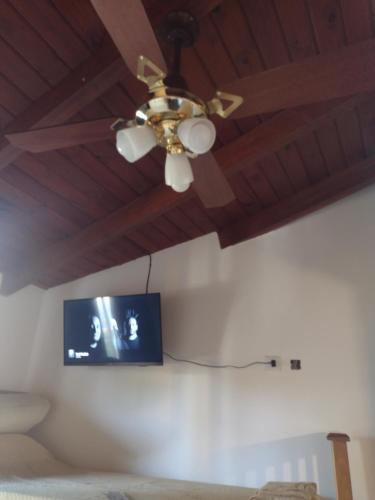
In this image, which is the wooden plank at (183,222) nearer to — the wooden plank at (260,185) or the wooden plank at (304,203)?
the wooden plank at (304,203)

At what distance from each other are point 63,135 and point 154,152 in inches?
37.0

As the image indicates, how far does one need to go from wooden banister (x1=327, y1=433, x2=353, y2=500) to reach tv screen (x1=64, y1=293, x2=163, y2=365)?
4.32 feet

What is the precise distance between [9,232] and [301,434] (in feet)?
8.34

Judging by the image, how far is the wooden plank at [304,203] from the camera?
287 cm

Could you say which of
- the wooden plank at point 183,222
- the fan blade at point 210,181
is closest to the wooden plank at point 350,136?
the fan blade at point 210,181

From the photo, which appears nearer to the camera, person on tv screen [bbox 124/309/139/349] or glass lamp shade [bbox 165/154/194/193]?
glass lamp shade [bbox 165/154/194/193]

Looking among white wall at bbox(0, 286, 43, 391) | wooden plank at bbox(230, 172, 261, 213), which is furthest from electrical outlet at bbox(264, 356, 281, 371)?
white wall at bbox(0, 286, 43, 391)

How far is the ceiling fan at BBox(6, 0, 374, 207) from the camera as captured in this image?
1.17 m

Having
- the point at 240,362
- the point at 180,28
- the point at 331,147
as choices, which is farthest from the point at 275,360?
the point at 180,28

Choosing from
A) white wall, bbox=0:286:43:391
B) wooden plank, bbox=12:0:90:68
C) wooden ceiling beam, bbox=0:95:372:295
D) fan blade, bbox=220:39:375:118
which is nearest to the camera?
fan blade, bbox=220:39:375:118

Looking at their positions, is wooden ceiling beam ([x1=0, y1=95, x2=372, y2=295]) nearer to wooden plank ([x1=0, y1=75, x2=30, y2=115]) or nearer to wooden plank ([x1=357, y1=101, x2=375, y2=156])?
wooden plank ([x1=357, y1=101, x2=375, y2=156])

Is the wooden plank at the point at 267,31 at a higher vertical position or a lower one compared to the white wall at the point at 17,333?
higher

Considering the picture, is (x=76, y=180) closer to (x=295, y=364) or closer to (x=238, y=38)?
(x=238, y=38)

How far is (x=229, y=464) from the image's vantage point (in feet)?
9.50
